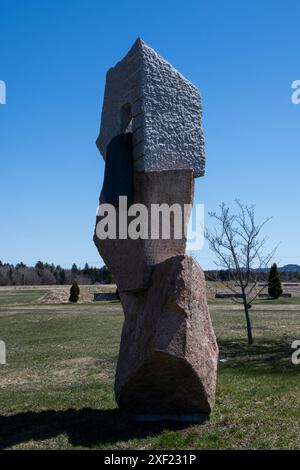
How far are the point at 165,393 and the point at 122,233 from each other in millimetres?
2091

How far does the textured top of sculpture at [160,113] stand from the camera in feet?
23.1

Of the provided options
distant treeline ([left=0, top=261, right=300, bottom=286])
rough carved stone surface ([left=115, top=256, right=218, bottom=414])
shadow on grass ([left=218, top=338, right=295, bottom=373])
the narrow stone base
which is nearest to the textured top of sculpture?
rough carved stone surface ([left=115, top=256, right=218, bottom=414])

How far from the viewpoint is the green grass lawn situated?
610 cm

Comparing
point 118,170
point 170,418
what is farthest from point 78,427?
point 118,170

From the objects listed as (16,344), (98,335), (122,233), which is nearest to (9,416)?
(122,233)

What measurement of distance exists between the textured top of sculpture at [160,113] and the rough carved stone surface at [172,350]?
1375mm

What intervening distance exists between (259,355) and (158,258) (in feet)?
23.8

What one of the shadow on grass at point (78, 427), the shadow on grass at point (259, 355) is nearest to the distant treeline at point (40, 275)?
the shadow on grass at point (259, 355)

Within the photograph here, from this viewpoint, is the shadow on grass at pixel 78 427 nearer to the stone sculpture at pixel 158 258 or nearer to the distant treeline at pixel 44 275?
the stone sculpture at pixel 158 258

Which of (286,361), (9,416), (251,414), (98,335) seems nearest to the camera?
(251,414)

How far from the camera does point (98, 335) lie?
1886cm

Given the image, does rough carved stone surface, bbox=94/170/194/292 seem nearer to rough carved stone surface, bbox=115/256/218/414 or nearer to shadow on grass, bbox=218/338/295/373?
rough carved stone surface, bbox=115/256/218/414
